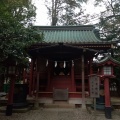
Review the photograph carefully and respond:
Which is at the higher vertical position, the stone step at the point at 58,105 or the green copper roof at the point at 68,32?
the green copper roof at the point at 68,32

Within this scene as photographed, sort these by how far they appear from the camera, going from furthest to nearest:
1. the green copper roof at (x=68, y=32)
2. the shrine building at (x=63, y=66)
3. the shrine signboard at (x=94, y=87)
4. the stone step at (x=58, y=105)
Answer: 1. the green copper roof at (x=68, y=32)
2. the shrine building at (x=63, y=66)
3. the stone step at (x=58, y=105)
4. the shrine signboard at (x=94, y=87)

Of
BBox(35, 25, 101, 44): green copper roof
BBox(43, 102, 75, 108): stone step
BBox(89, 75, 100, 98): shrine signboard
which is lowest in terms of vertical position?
BBox(43, 102, 75, 108): stone step

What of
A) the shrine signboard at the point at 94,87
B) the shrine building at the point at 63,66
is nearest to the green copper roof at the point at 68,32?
the shrine building at the point at 63,66

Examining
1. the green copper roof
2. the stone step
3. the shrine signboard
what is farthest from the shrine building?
the shrine signboard

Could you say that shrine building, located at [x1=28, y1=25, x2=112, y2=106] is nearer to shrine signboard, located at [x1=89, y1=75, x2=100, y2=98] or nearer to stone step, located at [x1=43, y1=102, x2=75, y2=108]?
stone step, located at [x1=43, y1=102, x2=75, y2=108]

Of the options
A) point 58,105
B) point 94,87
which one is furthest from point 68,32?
point 94,87

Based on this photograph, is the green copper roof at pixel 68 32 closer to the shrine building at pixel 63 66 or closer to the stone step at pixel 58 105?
the shrine building at pixel 63 66

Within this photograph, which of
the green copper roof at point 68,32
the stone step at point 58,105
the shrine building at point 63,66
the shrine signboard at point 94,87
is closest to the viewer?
the shrine signboard at point 94,87

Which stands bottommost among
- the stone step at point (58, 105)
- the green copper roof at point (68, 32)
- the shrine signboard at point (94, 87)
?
the stone step at point (58, 105)

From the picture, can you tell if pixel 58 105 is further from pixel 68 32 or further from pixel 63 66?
pixel 68 32

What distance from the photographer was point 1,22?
600cm

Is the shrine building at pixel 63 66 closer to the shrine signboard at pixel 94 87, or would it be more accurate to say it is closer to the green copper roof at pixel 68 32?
the green copper roof at pixel 68 32

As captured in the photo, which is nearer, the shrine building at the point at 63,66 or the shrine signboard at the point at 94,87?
the shrine signboard at the point at 94,87

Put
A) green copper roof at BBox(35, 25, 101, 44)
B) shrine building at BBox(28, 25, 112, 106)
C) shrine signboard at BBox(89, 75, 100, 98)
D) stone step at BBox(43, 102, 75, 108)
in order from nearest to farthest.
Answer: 1. shrine signboard at BBox(89, 75, 100, 98)
2. stone step at BBox(43, 102, 75, 108)
3. shrine building at BBox(28, 25, 112, 106)
4. green copper roof at BBox(35, 25, 101, 44)
